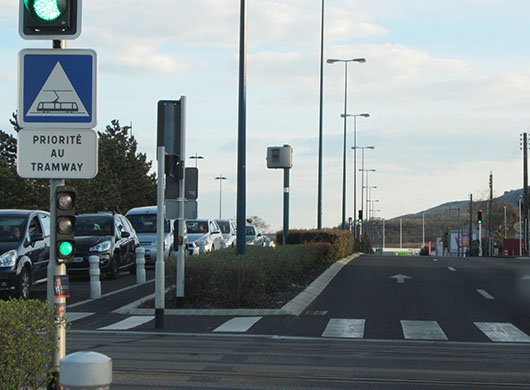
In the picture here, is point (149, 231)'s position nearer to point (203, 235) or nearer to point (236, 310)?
point (203, 235)

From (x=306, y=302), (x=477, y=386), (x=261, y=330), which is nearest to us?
(x=477, y=386)

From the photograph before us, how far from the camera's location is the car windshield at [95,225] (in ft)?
77.0

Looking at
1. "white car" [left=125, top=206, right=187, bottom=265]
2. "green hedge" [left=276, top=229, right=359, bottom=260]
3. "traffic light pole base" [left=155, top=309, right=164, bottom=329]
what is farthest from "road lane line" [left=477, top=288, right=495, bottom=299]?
"green hedge" [left=276, top=229, right=359, bottom=260]

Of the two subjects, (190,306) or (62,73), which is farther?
(190,306)

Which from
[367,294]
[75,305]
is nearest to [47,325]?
[75,305]

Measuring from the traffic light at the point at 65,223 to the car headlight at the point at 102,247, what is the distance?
1599cm

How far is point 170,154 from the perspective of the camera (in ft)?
47.5

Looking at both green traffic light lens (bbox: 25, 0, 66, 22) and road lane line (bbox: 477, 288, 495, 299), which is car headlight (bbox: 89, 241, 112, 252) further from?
green traffic light lens (bbox: 25, 0, 66, 22)

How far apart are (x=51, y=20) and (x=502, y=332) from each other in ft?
30.9

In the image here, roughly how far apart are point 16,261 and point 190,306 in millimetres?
3508

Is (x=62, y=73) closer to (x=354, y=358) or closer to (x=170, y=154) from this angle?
(x=354, y=358)

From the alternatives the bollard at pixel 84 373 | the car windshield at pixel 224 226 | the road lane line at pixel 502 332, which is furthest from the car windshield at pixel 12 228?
the car windshield at pixel 224 226

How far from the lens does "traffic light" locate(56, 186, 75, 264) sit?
632 cm

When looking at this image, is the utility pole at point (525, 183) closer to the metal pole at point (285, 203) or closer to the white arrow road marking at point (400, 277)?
the metal pole at point (285, 203)
